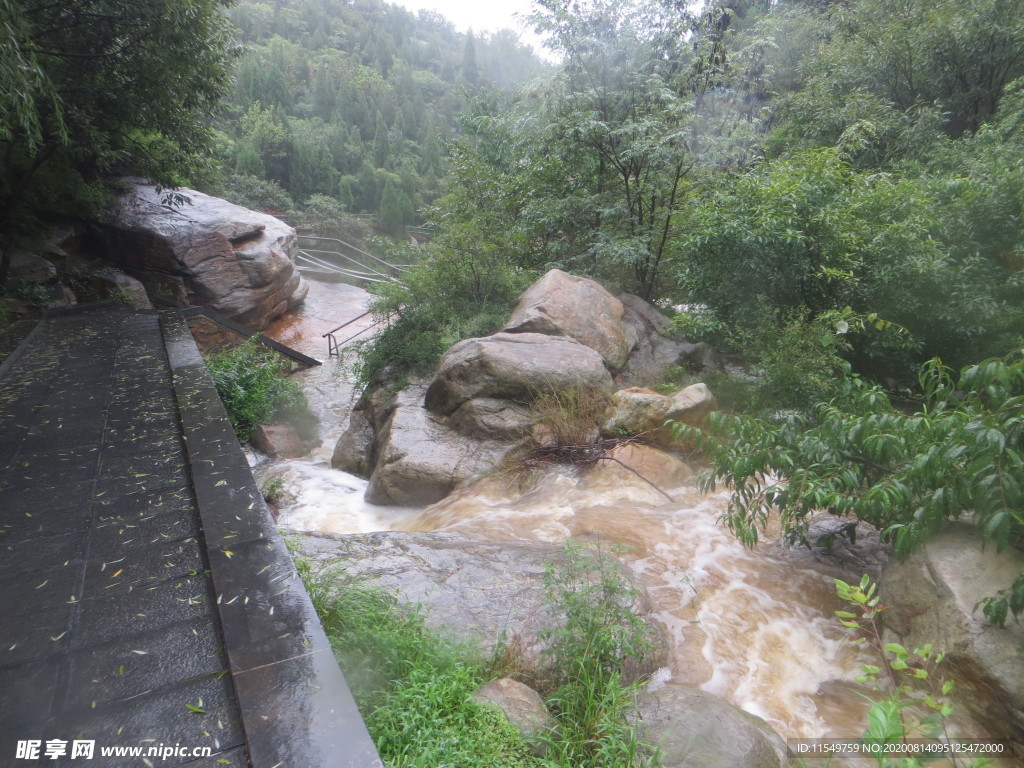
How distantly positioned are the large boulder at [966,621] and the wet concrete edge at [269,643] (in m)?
2.87

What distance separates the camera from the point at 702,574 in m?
4.10

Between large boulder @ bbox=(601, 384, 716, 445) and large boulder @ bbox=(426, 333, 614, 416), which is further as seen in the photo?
large boulder @ bbox=(426, 333, 614, 416)

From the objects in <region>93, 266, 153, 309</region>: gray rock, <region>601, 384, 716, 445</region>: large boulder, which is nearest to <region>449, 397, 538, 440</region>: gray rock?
<region>601, 384, 716, 445</region>: large boulder

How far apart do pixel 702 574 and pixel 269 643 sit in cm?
318

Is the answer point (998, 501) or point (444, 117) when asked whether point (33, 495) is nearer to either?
point (998, 501)

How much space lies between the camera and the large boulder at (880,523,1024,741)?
2.60m

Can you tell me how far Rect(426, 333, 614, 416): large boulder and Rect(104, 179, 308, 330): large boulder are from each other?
725cm

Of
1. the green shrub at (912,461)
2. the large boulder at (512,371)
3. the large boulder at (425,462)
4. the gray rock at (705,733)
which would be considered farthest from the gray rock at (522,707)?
the large boulder at (512,371)

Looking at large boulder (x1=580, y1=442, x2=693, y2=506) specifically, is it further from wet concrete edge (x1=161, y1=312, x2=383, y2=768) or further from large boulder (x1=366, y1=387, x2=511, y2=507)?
wet concrete edge (x1=161, y1=312, x2=383, y2=768)

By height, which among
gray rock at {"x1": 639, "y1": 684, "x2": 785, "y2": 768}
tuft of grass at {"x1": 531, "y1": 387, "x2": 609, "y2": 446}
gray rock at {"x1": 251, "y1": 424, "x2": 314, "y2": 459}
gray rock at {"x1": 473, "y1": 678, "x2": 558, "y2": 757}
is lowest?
gray rock at {"x1": 251, "y1": 424, "x2": 314, "y2": 459}

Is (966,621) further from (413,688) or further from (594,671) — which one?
(413,688)

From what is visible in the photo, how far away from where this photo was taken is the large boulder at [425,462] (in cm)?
588

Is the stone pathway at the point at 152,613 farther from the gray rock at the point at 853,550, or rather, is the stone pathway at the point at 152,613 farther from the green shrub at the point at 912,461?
the gray rock at the point at 853,550

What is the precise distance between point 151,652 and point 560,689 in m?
1.67
